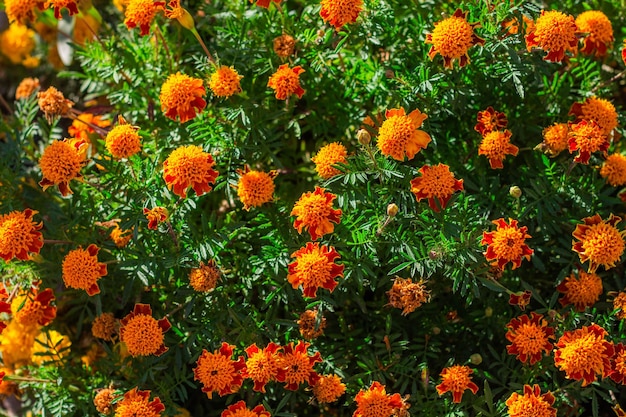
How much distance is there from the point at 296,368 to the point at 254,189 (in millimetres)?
437

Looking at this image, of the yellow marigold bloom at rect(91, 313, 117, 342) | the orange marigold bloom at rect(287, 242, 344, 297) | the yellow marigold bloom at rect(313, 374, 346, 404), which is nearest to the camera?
the orange marigold bloom at rect(287, 242, 344, 297)

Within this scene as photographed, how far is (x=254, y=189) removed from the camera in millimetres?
1867

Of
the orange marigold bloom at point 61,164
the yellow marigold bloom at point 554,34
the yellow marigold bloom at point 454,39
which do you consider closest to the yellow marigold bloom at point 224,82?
the orange marigold bloom at point 61,164

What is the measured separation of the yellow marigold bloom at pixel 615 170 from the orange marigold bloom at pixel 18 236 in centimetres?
140

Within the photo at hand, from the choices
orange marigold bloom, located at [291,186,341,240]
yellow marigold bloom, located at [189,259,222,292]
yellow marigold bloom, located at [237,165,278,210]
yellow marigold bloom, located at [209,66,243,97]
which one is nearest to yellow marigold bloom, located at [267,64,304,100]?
yellow marigold bloom, located at [209,66,243,97]

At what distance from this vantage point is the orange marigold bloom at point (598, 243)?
180 centimetres

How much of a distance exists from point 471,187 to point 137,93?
3.23 feet

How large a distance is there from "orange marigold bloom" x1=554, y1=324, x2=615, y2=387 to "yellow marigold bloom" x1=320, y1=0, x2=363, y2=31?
2.97ft

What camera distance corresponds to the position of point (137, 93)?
7.28 feet

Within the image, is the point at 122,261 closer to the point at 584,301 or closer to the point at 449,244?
the point at 449,244

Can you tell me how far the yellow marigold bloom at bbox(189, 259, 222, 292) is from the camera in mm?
1790

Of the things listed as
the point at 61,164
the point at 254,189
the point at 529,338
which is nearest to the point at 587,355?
the point at 529,338

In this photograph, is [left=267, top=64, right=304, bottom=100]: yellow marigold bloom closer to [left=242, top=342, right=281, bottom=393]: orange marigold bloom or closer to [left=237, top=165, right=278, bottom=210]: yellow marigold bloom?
[left=237, top=165, right=278, bottom=210]: yellow marigold bloom

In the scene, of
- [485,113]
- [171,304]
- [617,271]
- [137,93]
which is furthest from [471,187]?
[137,93]
